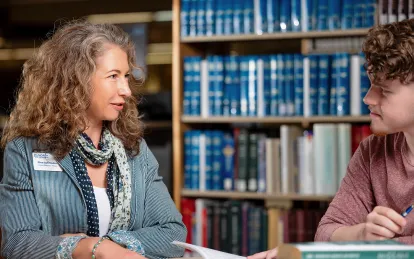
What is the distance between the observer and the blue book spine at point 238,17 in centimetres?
370

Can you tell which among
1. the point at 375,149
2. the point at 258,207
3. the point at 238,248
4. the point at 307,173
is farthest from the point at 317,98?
the point at 375,149

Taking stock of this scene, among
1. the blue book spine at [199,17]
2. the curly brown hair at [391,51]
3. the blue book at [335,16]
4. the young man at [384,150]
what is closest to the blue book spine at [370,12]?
the blue book at [335,16]

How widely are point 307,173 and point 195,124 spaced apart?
74cm

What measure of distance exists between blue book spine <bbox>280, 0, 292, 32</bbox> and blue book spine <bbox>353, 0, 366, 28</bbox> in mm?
339

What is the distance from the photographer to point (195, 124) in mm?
3938

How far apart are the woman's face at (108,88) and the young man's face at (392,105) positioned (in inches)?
29.1

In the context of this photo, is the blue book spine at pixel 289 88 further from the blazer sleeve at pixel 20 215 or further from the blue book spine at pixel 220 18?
the blazer sleeve at pixel 20 215

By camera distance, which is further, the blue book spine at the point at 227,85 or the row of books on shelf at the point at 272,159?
the blue book spine at the point at 227,85

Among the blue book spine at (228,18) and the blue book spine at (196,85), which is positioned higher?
the blue book spine at (228,18)

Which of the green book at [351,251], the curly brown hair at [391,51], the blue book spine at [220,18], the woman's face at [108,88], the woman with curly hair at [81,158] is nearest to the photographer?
the green book at [351,251]

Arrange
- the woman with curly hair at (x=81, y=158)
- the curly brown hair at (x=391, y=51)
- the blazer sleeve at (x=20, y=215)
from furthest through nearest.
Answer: the woman with curly hair at (x=81, y=158)
the blazer sleeve at (x=20, y=215)
the curly brown hair at (x=391, y=51)

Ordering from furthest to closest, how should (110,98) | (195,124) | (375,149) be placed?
(195,124)
(110,98)
(375,149)

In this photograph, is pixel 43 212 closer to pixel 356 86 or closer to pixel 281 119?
pixel 281 119

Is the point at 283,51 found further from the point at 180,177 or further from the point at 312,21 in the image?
the point at 180,177
